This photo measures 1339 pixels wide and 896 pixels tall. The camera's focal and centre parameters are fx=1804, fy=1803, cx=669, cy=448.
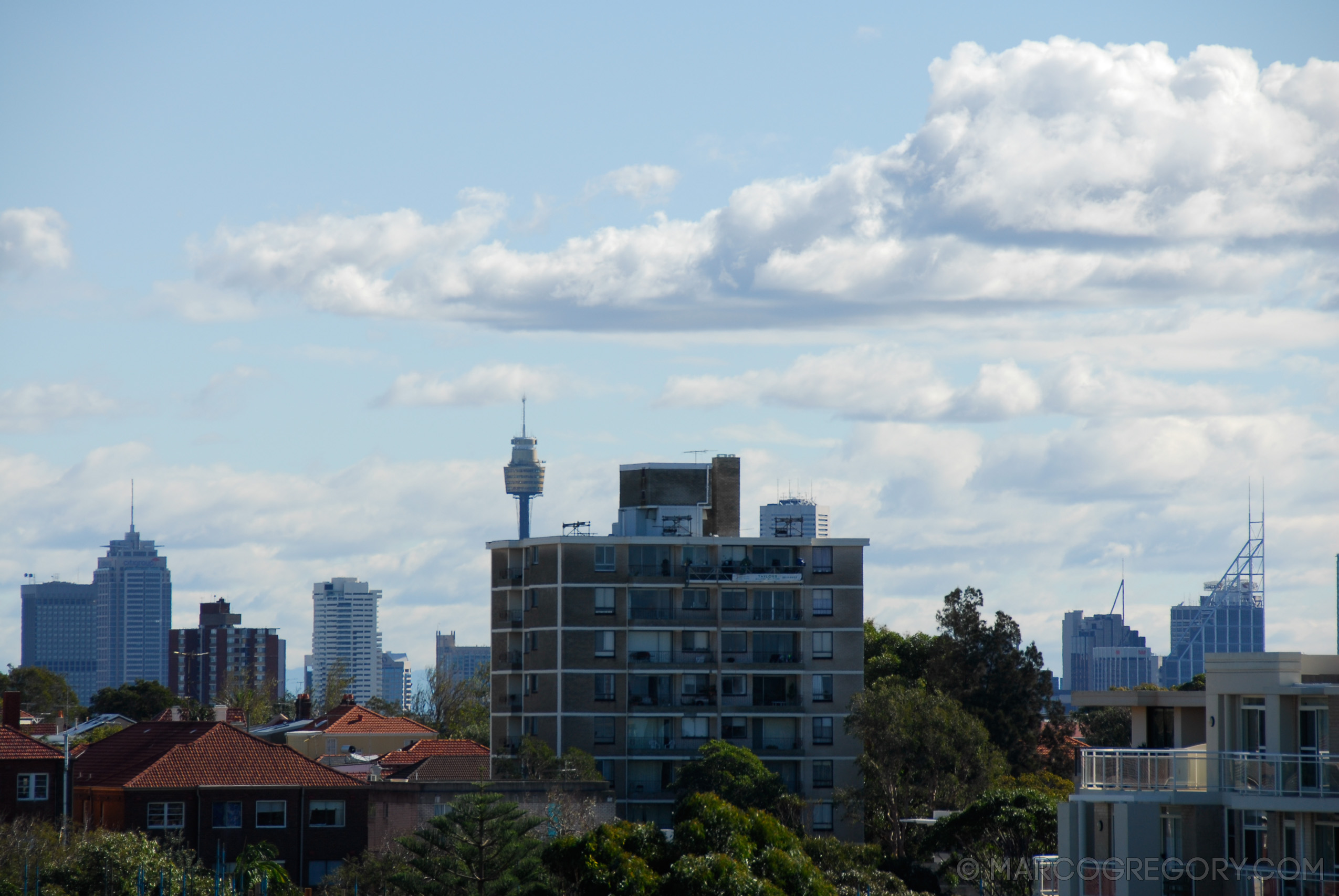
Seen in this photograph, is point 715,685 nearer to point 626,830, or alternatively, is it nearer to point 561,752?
point 561,752

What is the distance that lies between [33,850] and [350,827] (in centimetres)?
2140

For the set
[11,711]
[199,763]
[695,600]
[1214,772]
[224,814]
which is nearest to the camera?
[1214,772]

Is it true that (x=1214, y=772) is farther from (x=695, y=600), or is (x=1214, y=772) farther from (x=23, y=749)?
(x=695, y=600)

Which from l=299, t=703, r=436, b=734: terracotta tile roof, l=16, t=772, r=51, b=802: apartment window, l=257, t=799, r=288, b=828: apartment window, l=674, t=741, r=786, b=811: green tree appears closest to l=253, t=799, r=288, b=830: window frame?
l=257, t=799, r=288, b=828: apartment window

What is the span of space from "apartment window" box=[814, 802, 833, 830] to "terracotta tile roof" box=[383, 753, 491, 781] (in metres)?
18.3

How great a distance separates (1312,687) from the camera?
41219mm

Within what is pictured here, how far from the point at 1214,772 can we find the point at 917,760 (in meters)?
47.0

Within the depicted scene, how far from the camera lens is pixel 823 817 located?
330 feet

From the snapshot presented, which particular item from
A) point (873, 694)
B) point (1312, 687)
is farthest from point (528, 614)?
point (1312, 687)

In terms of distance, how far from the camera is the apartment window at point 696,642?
105625mm

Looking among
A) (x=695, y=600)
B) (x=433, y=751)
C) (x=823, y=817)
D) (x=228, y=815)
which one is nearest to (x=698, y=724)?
(x=695, y=600)

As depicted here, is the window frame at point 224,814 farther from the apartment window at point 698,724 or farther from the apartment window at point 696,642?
the apartment window at point 696,642

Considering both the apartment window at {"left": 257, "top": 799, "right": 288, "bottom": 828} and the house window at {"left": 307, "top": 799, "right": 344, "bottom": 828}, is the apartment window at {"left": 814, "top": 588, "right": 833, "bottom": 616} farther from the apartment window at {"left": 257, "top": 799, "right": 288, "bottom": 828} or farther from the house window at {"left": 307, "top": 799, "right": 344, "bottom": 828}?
the apartment window at {"left": 257, "top": 799, "right": 288, "bottom": 828}

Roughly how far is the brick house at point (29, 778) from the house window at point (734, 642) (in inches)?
1513
